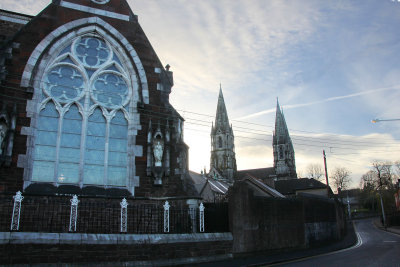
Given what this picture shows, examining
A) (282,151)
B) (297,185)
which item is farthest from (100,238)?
(282,151)

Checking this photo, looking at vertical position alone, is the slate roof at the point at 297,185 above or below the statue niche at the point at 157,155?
above

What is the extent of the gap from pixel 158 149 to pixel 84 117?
3.31m

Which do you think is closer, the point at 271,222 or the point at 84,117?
the point at 84,117

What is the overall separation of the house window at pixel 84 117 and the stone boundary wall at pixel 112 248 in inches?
163

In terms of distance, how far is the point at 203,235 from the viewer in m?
11.9

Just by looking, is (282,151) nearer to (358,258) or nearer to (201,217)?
(358,258)

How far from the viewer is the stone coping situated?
8.99 meters

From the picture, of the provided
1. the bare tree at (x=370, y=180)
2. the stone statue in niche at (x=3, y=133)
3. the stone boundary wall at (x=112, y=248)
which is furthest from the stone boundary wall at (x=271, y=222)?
the bare tree at (x=370, y=180)

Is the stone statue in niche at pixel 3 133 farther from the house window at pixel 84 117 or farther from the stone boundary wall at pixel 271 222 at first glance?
the stone boundary wall at pixel 271 222

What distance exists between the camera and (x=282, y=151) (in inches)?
4400

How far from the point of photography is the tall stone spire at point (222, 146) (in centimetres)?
10469

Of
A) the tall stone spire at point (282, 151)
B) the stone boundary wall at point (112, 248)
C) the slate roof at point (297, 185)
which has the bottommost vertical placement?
the stone boundary wall at point (112, 248)

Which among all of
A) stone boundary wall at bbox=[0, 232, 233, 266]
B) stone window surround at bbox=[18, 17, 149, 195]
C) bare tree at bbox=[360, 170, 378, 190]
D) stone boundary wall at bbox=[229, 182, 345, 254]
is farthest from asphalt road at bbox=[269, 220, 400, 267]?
bare tree at bbox=[360, 170, 378, 190]

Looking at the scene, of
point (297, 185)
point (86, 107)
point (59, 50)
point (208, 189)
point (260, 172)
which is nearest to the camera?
point (86, 107)
